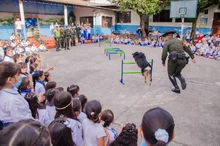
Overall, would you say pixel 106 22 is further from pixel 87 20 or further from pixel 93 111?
pixel 93 111

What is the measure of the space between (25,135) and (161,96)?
13.4 feet

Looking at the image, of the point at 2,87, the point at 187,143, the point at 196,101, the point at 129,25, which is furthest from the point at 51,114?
the point at 129,25

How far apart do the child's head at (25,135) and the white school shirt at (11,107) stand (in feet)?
3.08

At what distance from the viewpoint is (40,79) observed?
3514mm

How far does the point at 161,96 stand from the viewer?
4586 mm

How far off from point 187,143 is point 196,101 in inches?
70.3

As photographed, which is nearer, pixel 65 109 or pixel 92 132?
pixel 92 132

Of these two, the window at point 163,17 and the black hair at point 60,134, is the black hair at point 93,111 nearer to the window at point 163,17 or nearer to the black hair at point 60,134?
the black hair at point 60,134

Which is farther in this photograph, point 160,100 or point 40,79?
point 160,100

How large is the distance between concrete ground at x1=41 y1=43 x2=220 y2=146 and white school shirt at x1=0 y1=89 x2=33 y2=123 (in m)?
1.82

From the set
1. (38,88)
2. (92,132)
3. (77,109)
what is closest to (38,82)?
(38,88)

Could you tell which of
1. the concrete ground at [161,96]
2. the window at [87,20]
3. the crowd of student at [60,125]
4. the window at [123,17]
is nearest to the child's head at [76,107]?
the crowd of student at [60,125]

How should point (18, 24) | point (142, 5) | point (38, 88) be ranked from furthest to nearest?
point (142, 5)
point (18, 24)
point (38, 88)

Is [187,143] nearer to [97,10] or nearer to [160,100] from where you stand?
[160,100]
